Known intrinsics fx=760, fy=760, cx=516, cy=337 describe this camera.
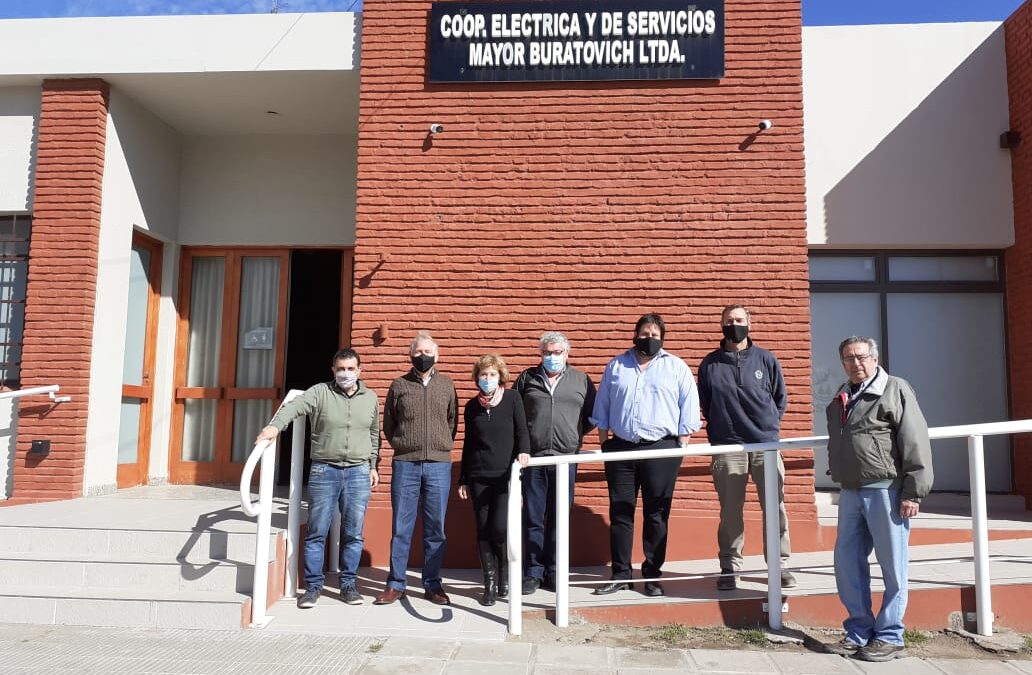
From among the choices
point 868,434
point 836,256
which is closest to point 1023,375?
point 836,256

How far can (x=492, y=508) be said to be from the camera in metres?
4.89

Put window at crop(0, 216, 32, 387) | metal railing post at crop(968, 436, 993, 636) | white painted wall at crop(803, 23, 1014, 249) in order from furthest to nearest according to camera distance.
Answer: white painted wall at crop(803, 23, 1014, 249) < window at crop(0, 216, 32, 387) < metal railing post at crop(968, 436, 993, 636)

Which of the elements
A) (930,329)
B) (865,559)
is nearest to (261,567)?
(865,559)

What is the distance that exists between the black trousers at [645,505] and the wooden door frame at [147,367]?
16.7ft

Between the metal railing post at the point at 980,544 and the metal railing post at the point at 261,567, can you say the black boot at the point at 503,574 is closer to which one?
the metal railing post at the point at 261,567

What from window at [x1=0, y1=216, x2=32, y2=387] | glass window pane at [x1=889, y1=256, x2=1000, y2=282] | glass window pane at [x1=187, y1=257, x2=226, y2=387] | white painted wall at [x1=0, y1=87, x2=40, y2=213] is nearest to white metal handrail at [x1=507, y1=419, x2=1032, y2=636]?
glass window pane at [x1=889, y1=256, x2=1000, y2=282]

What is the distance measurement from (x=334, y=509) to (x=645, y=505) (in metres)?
2.05

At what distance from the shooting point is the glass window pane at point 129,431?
291 inches

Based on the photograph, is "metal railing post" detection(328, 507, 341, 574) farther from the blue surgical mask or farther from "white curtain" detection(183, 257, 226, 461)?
"white curtain" detection(183, 257, 226, 461)

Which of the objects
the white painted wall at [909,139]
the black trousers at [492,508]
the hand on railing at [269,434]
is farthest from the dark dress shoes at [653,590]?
the white painted wall at [909,139]

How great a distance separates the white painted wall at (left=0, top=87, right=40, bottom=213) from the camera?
6.91m

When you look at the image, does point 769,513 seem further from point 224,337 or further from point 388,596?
point 224,337

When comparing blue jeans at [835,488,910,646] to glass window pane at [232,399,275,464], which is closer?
blue jeans at [835,488,910,646]

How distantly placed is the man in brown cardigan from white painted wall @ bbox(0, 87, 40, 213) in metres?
4.47
